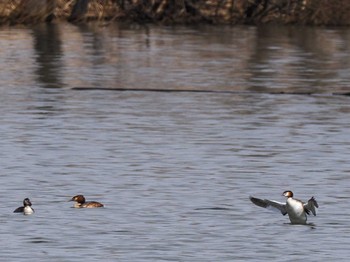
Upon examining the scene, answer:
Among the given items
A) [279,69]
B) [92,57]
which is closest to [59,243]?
[279,69]

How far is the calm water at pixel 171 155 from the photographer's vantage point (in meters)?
15.1

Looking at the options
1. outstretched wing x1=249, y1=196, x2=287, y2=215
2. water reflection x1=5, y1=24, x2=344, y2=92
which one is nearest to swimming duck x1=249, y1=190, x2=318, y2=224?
outstretched wing x1=249, y1=196, x2=287, y2=215

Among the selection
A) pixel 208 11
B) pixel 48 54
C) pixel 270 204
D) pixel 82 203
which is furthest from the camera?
pixel 208 11

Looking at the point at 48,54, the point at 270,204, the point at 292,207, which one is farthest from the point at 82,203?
the point at 48,54

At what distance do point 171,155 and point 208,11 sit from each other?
3844 centimetres

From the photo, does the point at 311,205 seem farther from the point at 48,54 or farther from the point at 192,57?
the point at 48,54

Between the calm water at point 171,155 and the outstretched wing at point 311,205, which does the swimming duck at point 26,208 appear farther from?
the outstretched wing at point 311,205

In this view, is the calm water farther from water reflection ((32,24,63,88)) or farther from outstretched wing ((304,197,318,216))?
outstretched wing ((304,197,318,216))

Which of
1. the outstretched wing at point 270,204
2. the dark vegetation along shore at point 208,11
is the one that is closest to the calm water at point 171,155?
the outstretched wing at point 270,204

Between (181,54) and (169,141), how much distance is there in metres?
18.4

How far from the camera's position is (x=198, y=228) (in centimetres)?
1580

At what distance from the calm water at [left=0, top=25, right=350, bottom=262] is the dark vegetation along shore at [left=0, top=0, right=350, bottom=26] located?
659 inches

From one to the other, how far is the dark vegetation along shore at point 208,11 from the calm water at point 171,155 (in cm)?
1675

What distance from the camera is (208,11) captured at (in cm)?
5928
